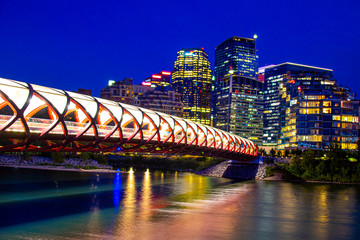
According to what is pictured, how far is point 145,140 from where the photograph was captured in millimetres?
36625

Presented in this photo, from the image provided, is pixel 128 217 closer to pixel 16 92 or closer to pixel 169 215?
pixel 169 215

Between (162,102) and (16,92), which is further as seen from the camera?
(162,102)

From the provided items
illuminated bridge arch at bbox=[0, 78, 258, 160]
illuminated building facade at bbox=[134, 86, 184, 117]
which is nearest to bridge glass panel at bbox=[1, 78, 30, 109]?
illuminated bridge arch at bbox=[0, 78, 258, 160]

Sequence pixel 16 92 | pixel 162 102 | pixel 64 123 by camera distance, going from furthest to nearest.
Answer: pixel 162 102 → pixel 64 123 → pixel 16 92

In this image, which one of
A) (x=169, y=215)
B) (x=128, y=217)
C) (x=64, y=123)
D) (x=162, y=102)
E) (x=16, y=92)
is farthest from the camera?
(x=162, y=102)

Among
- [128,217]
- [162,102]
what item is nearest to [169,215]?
[128,217]

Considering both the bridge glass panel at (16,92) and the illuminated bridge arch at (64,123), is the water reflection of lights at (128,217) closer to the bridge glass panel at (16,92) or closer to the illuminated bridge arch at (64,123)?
the illuminated bridge arch at (64,123)

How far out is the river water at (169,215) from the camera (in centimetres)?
2572

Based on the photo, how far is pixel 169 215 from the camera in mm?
32375

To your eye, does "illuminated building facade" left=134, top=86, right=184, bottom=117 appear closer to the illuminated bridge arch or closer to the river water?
the river water

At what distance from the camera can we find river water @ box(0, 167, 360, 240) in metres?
25.7

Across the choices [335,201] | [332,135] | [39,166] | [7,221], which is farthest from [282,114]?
[7,221]

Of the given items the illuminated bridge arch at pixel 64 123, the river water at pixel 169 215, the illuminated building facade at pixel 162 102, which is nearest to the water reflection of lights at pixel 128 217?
the river water at pixel 169 215

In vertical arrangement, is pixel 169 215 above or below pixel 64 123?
below
